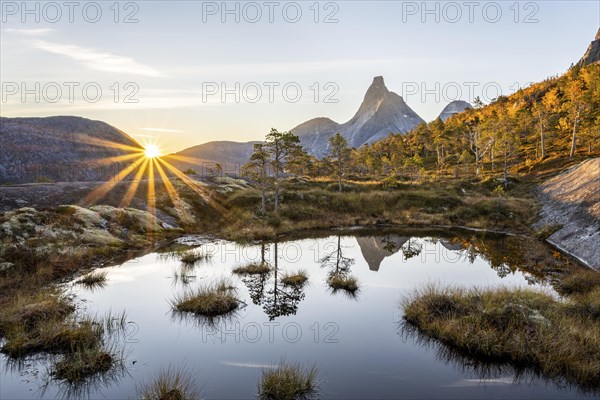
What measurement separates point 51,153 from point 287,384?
192 meters

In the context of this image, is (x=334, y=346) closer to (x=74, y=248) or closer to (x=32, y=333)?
(x=32, y=333)

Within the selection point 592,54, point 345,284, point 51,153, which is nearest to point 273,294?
point 345,284

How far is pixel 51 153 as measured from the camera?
16175cm

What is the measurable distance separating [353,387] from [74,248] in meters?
24.2

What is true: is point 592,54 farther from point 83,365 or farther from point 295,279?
point 83,365

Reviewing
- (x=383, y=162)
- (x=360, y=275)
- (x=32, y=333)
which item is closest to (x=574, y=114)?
(x=383, y=162)

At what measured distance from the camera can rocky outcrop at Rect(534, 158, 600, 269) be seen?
2889cm

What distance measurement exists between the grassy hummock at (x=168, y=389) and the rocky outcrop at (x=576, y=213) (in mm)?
27821

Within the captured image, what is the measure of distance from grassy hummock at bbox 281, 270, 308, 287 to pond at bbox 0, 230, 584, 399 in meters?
0.68

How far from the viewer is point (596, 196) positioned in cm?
3631

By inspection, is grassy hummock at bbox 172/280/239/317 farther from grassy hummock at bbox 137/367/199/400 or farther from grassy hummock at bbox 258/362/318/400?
grassy hummock at bbox 258/362/318/400

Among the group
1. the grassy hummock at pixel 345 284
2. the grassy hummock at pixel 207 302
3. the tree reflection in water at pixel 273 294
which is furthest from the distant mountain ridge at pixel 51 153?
the grassy hummock at pixel 345 284

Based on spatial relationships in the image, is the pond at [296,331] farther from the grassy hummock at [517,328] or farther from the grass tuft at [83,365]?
the grassy hummock at [517,328]

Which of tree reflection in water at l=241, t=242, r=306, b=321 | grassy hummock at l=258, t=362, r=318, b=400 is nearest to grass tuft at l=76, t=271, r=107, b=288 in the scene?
tree reflection in water at l=241, t=242, r=306, b=321
